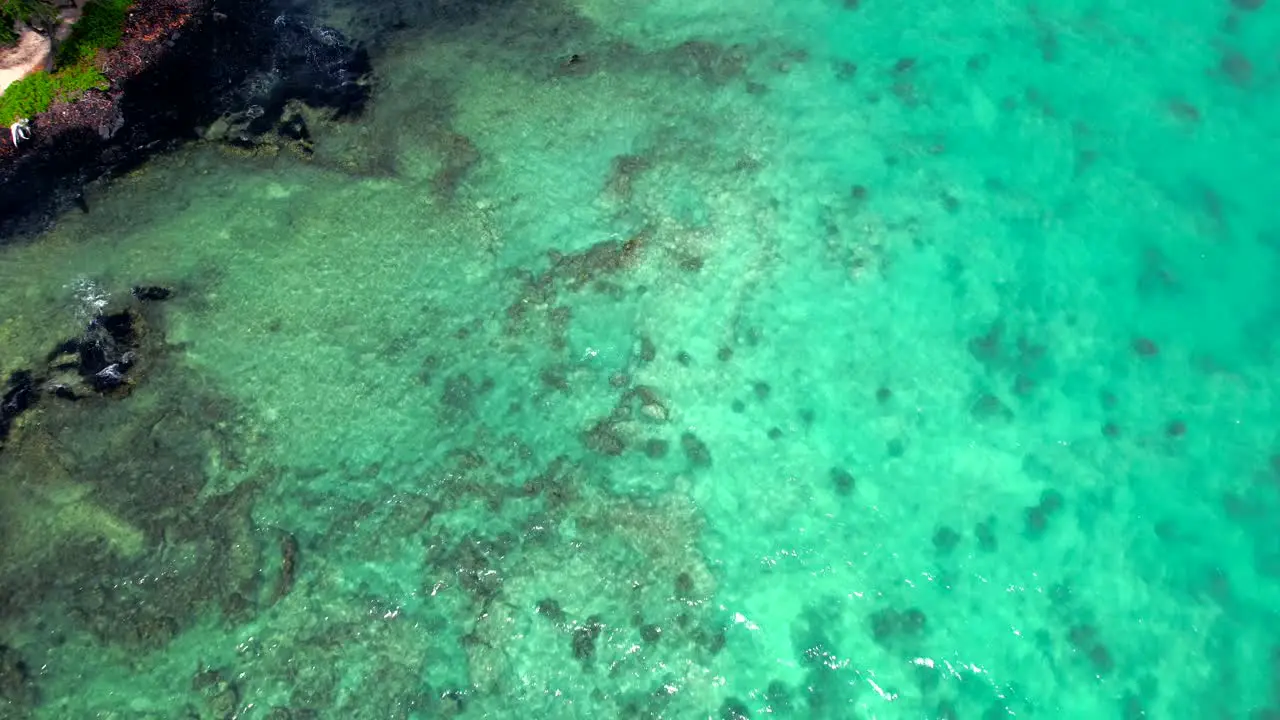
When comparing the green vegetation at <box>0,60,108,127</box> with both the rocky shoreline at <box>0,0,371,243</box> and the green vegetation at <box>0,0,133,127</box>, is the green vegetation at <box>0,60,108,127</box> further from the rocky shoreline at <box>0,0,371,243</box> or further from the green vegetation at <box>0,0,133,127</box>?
the rocky shoreline at <box>0,0,371,243</box>

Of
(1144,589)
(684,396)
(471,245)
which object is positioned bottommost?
(1144,589)

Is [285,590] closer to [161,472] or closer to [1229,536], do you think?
[161,472]

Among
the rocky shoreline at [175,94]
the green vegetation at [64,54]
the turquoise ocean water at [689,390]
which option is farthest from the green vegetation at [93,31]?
the turquoise ocean water at [689,390]

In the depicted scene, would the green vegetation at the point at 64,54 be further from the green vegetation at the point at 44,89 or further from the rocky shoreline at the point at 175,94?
the rocky shoreline at the point at 175,94

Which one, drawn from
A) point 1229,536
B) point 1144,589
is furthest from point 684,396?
point 1229,536

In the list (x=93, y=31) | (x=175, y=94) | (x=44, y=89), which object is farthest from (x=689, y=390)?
(x=93, y=31)

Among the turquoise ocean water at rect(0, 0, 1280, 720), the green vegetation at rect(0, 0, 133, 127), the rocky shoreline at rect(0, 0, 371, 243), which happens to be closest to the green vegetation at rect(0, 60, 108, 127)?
the green vegetation at rect(0, 0, 133, 127)
